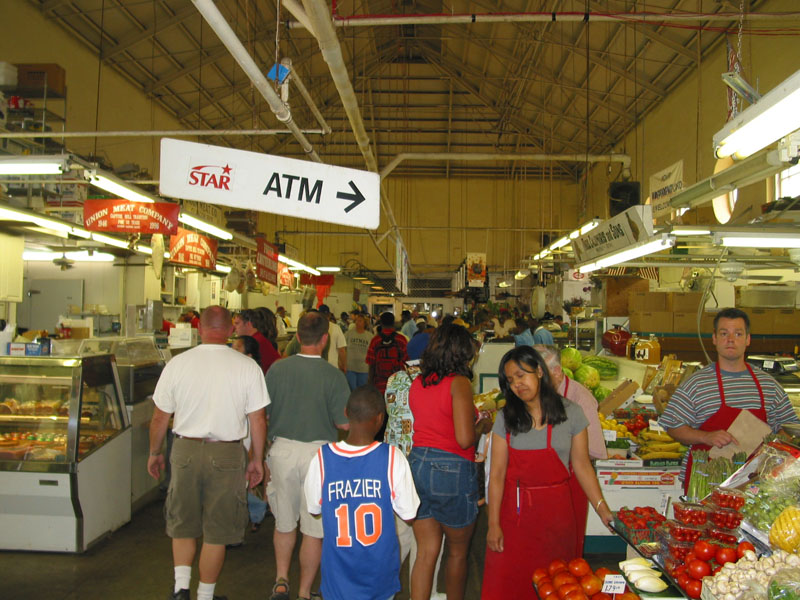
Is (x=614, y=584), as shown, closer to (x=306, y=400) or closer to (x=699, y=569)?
(x=699, y=569)

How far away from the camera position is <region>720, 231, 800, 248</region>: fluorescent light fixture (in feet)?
14.0

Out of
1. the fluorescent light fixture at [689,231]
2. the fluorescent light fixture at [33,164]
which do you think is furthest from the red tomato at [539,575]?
the fluorescent light fixture at [33,164]

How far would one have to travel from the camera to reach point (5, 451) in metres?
4.37

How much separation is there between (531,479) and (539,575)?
16.8 inches

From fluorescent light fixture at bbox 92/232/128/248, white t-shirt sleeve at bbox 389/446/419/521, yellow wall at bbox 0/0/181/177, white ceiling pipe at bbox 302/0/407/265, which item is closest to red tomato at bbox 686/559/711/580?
white t-shirt sleeve at bbox 389/446/419/521

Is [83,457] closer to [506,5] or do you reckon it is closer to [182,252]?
[182,252]

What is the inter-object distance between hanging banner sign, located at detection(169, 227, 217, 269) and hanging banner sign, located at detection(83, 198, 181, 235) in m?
1.75

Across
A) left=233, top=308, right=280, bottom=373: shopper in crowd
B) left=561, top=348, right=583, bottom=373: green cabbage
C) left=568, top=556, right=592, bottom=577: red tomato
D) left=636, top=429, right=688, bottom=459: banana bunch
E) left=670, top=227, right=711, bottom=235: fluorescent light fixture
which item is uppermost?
left=670, top=227, right=711, bottom=235: fluorescent light fixture

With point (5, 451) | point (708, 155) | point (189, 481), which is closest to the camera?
point (189, 481)

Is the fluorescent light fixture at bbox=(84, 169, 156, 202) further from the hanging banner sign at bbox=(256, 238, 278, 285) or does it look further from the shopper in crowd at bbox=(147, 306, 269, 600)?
the hanging banner sign at bbox=(256, 238, 278, 285)

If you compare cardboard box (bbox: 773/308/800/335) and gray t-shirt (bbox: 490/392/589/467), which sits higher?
cardboard box (bbox: 773/308/800/335)

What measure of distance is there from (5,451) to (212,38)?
10066mm

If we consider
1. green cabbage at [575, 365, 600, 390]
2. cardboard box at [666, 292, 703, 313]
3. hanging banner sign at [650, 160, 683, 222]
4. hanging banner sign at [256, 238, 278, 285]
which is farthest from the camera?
hanging banner sign at [256, 238, 278, 285]

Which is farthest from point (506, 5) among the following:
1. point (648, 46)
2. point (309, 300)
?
point (309, 300)
